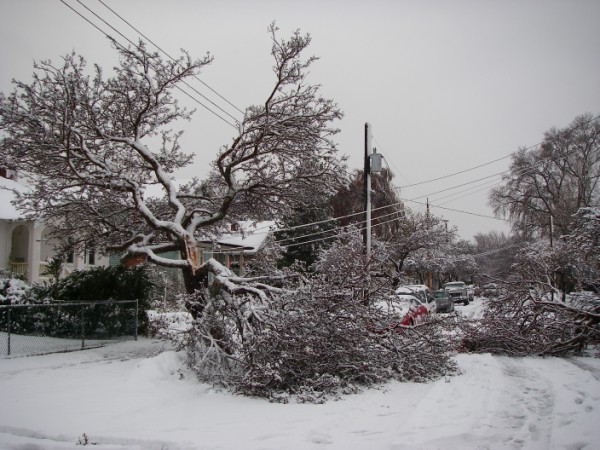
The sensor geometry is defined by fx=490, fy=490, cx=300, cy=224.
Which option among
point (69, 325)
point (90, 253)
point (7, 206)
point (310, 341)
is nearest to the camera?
point (310, 341)

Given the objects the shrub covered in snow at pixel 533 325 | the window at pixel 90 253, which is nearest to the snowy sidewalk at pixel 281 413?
the shrub covered in snow at pixel 533 325

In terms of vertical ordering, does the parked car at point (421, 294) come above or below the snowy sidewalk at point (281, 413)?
above

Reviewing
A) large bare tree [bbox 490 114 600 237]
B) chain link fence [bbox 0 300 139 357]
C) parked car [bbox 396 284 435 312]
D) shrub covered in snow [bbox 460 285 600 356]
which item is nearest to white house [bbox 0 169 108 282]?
chain link fence [bbox 0 300 139 357]

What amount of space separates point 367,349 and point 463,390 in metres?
1.68

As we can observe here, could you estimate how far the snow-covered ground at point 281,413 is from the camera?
5469mm

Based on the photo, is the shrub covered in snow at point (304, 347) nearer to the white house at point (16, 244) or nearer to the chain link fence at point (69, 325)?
the chain link fence at point (69, 325)

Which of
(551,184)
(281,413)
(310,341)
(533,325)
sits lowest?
(281,413)

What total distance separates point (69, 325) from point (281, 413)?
803cm

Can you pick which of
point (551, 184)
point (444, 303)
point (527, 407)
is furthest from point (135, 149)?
point (551, 184)

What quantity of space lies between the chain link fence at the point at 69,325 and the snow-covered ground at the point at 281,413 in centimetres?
181

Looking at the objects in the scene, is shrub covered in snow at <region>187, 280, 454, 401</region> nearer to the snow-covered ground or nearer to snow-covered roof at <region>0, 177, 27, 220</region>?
the snow-covered ground

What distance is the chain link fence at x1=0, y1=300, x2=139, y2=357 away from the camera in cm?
1148

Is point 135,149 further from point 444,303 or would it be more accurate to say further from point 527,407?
Answer: point 444,303

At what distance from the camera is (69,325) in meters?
12.5
